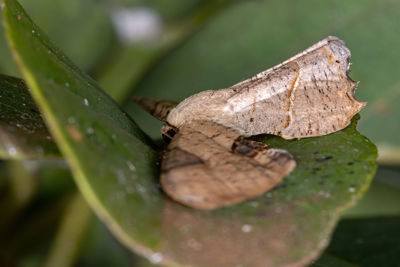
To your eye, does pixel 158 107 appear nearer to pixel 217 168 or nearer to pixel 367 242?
pixel 217 168

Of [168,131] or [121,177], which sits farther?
[168,131]

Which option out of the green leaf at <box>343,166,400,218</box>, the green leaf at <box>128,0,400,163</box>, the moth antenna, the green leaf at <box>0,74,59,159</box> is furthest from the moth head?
the green leaf at <box>343,166,400,218</box>

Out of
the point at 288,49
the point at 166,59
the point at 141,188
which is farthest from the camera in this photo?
the point at 166,59

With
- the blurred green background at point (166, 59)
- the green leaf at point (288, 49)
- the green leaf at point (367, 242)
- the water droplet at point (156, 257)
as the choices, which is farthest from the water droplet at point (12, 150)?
the green leaf at point (288, 49)

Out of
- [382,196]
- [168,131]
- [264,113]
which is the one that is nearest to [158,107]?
[168,131]

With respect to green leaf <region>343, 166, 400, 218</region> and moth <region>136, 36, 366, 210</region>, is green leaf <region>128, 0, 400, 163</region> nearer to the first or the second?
green leaf <region>343, 166, 400, 218</region>

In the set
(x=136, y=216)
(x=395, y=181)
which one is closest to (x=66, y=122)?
(x=136, y=216)

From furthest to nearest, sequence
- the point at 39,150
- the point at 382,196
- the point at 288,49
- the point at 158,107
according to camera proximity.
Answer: the point at 382,196 → the point at 288,49 → the point at 158,107 → the point at 39,150
